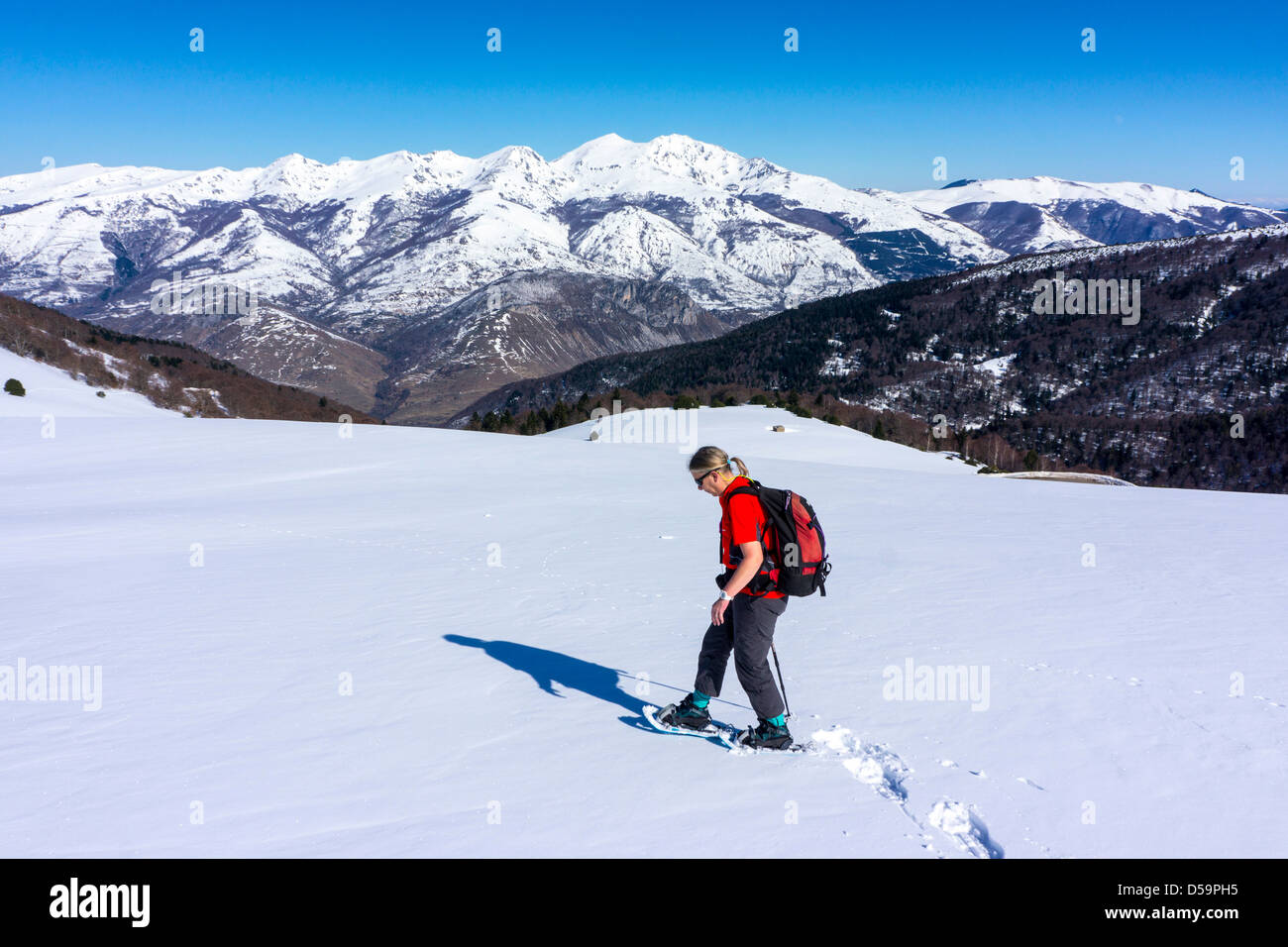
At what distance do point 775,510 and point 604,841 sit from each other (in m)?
2.59

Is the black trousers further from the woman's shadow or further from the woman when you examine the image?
the woman's shadow

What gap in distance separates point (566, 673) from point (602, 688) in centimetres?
58

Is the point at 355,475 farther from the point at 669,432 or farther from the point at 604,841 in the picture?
the point at 669,432

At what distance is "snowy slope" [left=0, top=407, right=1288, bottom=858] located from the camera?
4.85 meters

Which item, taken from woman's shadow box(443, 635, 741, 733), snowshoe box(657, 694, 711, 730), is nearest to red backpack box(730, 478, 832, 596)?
snowshoe box(657, 694, 711, 730)

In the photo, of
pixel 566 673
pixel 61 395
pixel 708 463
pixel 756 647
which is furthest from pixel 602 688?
pixel 61 395

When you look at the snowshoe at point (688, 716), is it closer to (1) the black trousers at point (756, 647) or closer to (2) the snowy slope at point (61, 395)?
(1) the black trousers at point (756, 647)

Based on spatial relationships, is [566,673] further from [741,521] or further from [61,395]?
[61,395]

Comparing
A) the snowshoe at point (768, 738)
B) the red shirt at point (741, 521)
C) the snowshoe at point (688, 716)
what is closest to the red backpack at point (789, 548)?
the red shirt at point (741, 521)

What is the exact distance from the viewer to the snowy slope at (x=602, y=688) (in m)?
4.85

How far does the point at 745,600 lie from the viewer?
235 inches

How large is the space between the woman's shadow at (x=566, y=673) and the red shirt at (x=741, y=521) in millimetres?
1835
